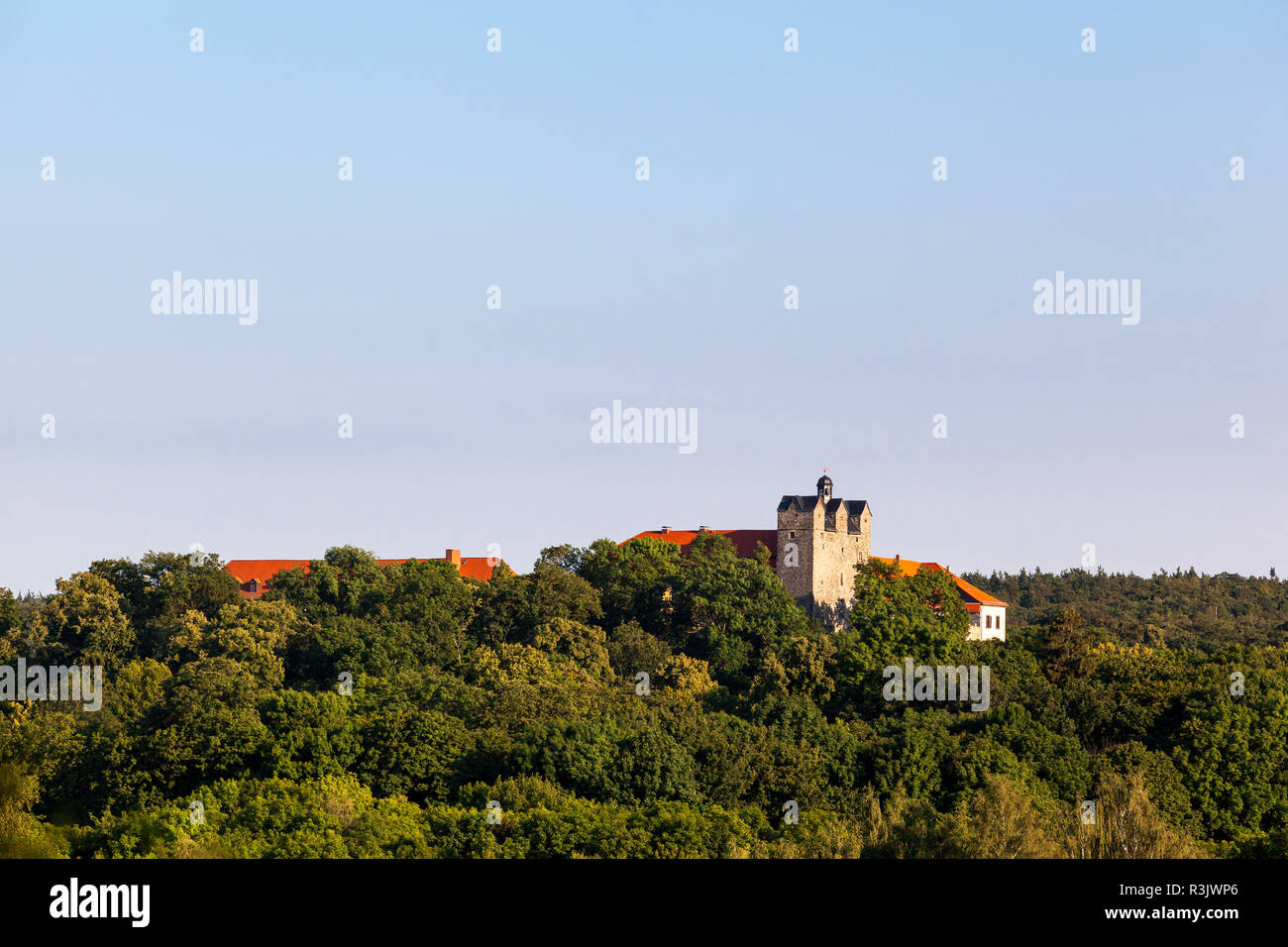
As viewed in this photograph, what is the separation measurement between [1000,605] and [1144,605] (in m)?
38.1

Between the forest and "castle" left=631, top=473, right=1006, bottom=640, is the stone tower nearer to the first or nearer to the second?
"castle" left=631, top=473, right=1006, bottom=640

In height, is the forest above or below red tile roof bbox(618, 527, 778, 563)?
below

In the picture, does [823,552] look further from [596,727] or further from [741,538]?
[596,727]

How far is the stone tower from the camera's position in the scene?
104375 mm

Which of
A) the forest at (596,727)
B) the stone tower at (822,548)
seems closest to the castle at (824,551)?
the stone tower at (822,548)

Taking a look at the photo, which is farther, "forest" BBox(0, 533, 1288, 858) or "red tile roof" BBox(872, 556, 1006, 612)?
"red tile roof" BBox(872, 556, 1006, 612)

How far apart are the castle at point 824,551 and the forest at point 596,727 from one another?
23.4 ft

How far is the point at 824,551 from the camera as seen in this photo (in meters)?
106

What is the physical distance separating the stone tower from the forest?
712 cm

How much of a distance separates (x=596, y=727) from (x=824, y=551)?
5072cm

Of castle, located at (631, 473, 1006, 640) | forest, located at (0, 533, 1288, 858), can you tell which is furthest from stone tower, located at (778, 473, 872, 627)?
forest, located at (0, 533, 1288, 858)

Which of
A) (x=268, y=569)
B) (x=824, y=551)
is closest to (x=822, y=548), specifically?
(x=824, y=551)
